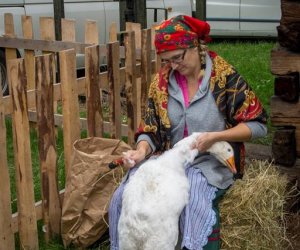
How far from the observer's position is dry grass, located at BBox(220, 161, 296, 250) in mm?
3244

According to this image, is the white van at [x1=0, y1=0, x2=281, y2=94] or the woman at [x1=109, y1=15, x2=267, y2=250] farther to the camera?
the white van at [x1=0, y1=0, x2=281, y2=94]

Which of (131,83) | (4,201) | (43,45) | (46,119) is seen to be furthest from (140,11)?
(4,201)

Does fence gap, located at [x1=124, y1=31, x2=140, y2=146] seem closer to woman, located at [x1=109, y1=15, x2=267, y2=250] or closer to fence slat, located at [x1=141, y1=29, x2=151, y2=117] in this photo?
fence slat, located at [x1=141, y1=29, x2=151, y2=117]

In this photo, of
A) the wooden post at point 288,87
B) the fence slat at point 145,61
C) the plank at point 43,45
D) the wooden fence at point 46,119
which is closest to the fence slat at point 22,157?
the wooden fence at point 46,119

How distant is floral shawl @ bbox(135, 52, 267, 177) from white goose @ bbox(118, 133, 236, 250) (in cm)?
26

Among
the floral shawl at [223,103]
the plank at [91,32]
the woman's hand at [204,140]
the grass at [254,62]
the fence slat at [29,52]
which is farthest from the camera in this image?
the grass at [254,62]

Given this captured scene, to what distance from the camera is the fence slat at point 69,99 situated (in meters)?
3.78

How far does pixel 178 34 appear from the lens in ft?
10.1

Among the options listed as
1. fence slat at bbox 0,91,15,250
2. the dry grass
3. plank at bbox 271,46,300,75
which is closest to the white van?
plank at bbox 271,46,300,75

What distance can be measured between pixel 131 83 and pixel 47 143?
1.17 metres

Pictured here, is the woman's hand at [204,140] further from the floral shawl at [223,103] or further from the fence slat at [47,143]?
the fence slat at [47,143]

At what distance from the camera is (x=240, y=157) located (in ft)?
10.8

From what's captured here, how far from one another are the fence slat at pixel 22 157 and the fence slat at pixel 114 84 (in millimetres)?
914

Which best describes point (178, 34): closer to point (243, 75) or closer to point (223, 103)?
point (223, 103)
